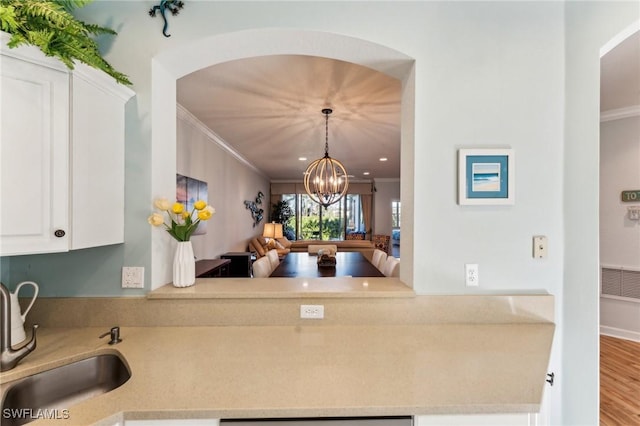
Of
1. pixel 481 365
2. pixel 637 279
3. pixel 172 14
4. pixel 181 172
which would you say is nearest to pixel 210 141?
pixel 181 172

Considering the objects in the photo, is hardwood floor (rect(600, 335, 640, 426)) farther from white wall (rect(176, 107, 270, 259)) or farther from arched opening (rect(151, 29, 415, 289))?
white wall (rect(176, 107, 270, 259))

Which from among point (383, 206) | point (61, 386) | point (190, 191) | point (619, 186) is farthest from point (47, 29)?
point (383, 206)

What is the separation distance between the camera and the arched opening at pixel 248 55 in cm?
149

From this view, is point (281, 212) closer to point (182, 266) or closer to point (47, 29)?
point (182, 266)

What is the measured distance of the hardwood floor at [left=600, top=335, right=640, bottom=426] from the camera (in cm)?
203

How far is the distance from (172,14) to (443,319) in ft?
7.01

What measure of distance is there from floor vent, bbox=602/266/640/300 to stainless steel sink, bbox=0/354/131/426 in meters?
4.70

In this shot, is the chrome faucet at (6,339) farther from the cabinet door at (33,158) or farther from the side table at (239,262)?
the side table at (239,262)

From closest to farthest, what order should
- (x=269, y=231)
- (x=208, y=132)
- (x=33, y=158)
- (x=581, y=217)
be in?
(x=33, y=158) < (x=581, y=217) < (x=208, y=132) < (x=269, y=231)

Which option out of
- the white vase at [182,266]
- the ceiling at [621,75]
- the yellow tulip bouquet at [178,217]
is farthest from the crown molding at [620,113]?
the white vase at [182,266]

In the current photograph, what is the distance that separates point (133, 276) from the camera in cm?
147

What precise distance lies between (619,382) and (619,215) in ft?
6.07

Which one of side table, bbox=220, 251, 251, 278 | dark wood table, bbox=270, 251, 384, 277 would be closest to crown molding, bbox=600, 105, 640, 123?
dark wood table, bbox=270, 251, 384, 277

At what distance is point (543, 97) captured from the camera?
1484 millimetres
